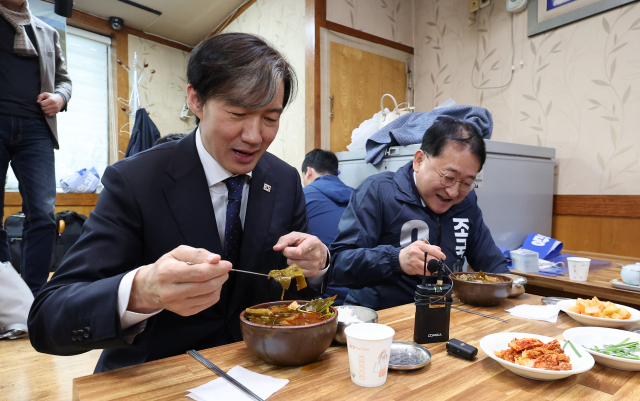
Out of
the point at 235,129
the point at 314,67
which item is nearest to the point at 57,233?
the point at 314,67

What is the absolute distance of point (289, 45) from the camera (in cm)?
366

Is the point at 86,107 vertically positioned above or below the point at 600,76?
above

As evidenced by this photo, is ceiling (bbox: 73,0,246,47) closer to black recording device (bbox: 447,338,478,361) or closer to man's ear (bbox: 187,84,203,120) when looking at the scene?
man's ear (bbox: 187,84,203,120)

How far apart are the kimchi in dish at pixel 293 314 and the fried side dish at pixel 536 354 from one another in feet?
1.34

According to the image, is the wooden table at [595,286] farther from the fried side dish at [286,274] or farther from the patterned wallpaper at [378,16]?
the patterned wallpaper at [378,16]

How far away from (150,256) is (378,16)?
3359mm

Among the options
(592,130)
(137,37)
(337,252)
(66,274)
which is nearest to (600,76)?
(592,130)

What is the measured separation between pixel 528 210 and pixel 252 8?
347 centimetres

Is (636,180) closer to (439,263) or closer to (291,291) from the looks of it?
(439,263)

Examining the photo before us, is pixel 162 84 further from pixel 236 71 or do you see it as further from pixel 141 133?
pixel 236 71

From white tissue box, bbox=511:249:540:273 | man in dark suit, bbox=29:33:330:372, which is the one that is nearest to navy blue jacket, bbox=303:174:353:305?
white tissue box, bbox=511:249:540:273

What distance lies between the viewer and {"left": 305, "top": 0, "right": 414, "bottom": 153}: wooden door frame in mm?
3266

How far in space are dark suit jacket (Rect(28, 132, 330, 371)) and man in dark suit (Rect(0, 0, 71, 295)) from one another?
1.59 m

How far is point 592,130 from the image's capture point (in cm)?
279
